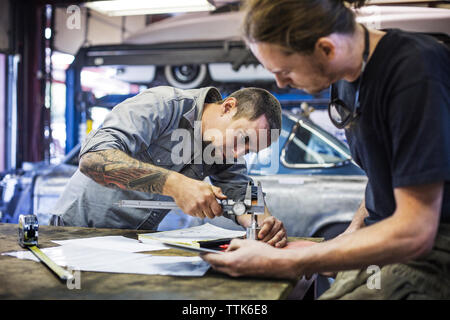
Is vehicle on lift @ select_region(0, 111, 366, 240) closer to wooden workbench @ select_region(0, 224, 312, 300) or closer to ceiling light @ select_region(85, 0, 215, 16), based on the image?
ceiling light @ select_region(85, 0, 215, 16)

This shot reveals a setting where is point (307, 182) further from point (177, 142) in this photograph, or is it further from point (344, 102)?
point (344, 102)

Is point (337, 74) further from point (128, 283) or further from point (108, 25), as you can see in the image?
point (108, 25)

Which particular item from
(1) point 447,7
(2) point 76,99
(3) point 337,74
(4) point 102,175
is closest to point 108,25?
(2) point 76,99

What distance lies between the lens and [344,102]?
1.25m

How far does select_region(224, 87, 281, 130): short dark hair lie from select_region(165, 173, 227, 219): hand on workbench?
0.60 meters

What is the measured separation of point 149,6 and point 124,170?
209 centimetres

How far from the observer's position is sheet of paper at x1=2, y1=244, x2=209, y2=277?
1.16m

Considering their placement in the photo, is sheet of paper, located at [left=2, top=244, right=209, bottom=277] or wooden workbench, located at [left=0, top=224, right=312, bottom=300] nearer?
wooden workbench, located at [left=0, top=224, right=312, bottom=300]

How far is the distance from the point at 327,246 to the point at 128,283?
1.54ft

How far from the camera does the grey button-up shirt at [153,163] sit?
1.92m

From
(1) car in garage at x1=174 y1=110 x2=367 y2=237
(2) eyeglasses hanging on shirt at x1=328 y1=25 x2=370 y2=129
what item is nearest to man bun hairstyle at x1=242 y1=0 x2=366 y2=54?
(2) eyeglasses hanging on shirt at x1=328 y1=25 x2=370 y2=129

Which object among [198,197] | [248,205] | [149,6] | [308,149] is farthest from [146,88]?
[248,205]

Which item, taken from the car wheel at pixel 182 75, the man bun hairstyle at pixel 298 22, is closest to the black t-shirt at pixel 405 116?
the man bun hairstyle at pixel 298 22

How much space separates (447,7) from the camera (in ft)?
14.5
